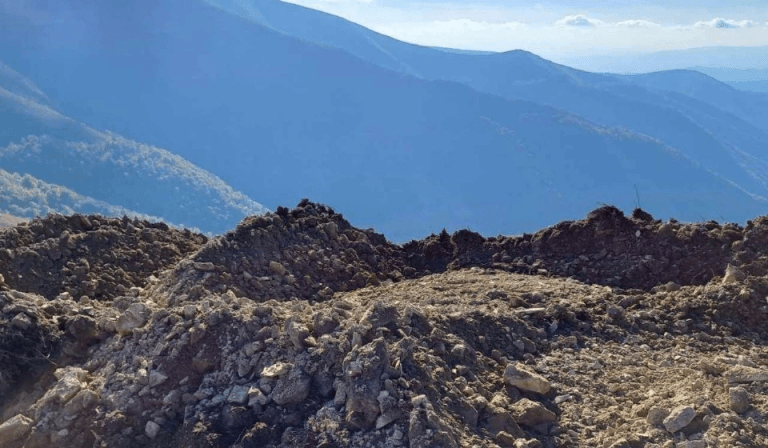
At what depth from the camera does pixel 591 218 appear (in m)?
11.1

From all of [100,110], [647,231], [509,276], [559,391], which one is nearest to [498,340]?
[559,391]

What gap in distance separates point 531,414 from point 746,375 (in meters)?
2.05

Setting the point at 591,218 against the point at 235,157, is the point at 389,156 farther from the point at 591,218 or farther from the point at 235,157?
the point at 591,218

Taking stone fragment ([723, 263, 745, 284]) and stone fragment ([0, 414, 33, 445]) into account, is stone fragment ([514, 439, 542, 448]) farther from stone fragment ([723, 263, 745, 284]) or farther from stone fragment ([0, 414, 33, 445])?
stone fragment ([723, 263, 745, 284])

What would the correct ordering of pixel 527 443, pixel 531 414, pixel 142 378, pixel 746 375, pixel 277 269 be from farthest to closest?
pixel 277 269 < pixel 142 378 < pixel 746 375 < pixel 531 414 < pixel 527 443

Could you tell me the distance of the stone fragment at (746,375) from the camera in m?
6.59

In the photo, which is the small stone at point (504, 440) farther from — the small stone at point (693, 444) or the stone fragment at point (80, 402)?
the stone fragment at point (80, 402)

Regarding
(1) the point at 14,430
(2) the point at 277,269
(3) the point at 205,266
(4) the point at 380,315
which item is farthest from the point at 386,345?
(2) the point at 277,269

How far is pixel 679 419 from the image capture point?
6.00 m

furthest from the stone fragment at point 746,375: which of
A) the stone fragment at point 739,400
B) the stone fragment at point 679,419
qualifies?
the stone fragment at point 679,419

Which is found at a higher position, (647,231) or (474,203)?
(647,231)

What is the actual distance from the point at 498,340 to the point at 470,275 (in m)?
3.28

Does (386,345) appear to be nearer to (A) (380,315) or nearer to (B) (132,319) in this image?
(A) (380,315)

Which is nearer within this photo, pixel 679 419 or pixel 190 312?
pixel 679 419
